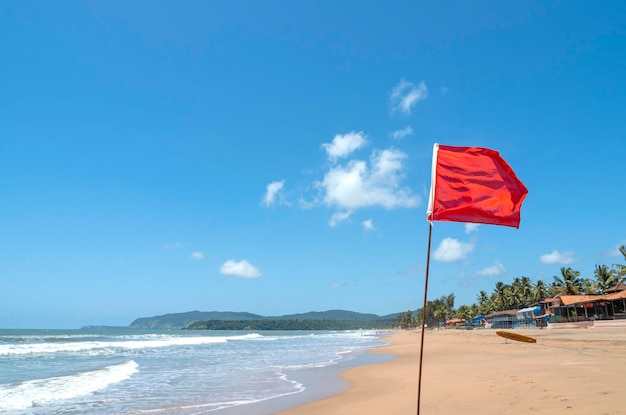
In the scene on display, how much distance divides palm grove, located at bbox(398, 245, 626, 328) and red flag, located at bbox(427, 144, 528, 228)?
55.9 metres

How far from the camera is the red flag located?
595 centimetres

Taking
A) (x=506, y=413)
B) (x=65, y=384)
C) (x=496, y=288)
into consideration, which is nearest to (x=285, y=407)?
(x=506, y=413)

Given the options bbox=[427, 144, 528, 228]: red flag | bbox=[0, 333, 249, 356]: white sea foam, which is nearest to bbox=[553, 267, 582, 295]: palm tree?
bbox=[0, 333, 249, 356]: white sea foam

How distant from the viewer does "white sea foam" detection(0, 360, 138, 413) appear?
13266 mm

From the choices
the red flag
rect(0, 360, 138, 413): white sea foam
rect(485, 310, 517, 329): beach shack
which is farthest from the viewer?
rect(485, 310, 517, 329): beach shack

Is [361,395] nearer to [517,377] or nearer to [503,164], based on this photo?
[517,377]

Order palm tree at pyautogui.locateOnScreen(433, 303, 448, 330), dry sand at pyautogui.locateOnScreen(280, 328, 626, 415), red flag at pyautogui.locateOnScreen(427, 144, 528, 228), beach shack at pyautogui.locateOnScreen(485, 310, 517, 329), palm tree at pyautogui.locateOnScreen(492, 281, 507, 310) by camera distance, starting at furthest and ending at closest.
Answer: palm tree at pyautogui.locateOnScreen(433, 303, 448, 330) → palm tree at pyautogui.locateOnScreen(492, 281, 507, 310) → beach shack at pyautogui.locateOnScreen(485, 310, 517, 329) → dry sand at pyautogui.locateOnScreen(280, 328, 626, 415) → red flag at pyautogui.locateOnScreen(427, 144, 528, 228)

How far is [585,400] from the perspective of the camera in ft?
26.6

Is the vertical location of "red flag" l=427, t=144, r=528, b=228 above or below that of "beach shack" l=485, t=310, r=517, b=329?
above

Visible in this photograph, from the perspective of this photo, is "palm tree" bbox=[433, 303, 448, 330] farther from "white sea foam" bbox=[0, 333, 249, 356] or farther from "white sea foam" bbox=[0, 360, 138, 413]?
"white sea foam" bbox=[0, 360, 138, 413]

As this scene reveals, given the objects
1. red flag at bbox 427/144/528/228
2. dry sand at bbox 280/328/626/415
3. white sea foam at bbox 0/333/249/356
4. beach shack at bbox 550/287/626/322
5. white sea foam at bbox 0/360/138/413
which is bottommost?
white sea foam at bbox 0/333/249/356

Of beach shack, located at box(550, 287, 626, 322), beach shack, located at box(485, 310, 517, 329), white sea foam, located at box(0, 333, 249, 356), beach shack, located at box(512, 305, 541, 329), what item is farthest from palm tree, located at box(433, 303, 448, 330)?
white sea foam, located at box(0, 333, 249, 356)

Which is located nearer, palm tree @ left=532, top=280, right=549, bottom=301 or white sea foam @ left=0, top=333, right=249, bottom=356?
white sea foam @ left=0, top=333, right=249, bottom=356

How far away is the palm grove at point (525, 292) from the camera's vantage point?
6103 cm
